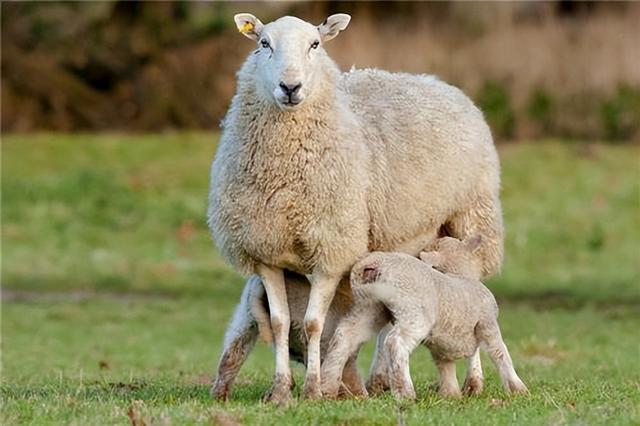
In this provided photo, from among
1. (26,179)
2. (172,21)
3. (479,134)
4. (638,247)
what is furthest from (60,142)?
(479,134)

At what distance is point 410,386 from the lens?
26.7 feet

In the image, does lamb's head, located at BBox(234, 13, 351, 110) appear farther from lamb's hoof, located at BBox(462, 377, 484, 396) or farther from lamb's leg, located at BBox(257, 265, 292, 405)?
lamb's hoof, located at BBox(462, 377, 484, 396)

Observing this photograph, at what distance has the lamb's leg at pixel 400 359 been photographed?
26.5 feet

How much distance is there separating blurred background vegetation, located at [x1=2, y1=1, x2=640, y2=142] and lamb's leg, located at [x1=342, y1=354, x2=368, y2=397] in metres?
18.7

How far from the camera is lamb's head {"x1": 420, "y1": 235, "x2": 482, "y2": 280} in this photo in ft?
30.0

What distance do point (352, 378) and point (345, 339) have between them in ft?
2.09

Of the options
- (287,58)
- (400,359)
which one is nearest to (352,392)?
(400,359)

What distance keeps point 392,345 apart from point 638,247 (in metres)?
14.6

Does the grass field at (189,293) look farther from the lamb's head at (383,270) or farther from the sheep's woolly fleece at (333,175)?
the sheep's woolly fleece at (333,175)

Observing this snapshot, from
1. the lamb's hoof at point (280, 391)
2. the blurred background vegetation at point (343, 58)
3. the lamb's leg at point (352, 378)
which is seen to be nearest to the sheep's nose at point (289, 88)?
the lamb's hoof at point (280, 391)

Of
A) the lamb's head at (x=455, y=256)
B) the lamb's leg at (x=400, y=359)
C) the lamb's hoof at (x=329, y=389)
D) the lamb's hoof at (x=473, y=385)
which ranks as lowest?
the lamb's hoof at (x=473, y=385)

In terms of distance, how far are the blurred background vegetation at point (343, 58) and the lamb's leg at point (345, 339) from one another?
19137mm

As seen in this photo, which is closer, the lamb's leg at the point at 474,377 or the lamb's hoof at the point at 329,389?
the lamb's hoof at the point at 329,389

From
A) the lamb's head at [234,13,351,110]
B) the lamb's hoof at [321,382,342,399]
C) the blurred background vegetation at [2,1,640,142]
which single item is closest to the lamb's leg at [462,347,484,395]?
the lamb's hoof at [321,382,342,399]
